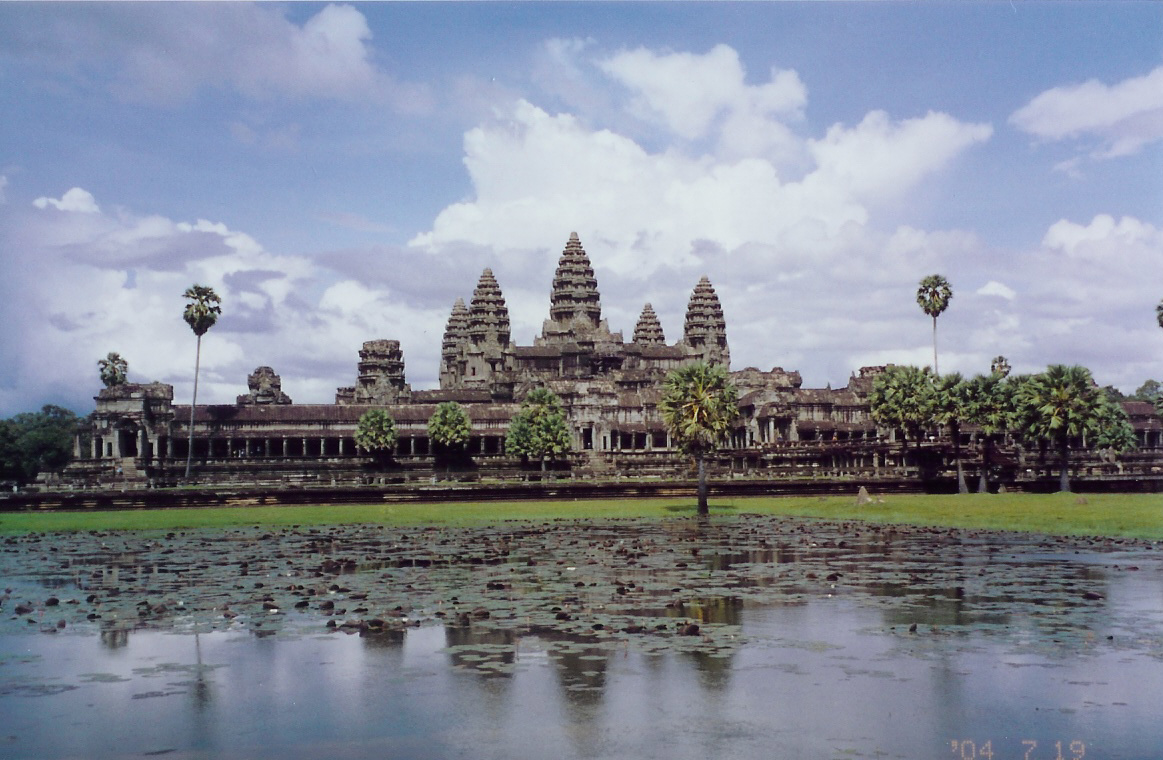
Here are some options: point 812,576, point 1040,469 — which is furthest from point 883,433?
point 812,576

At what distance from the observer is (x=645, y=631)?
22828 mm

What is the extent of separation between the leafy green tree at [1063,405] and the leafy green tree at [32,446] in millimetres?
90959

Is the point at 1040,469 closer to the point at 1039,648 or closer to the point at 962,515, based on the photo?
the point at 962,515

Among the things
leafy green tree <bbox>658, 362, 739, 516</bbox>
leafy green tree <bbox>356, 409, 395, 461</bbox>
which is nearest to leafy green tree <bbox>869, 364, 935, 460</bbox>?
leafy green tree <bbox>658, 362, 739, 516</bbox>

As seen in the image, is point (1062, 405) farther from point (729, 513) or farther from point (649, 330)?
point (649, 330)

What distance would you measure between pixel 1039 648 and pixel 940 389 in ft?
200

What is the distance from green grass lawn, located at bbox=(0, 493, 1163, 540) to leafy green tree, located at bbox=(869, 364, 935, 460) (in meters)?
9.88

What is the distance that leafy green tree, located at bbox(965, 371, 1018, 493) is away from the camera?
7675 cm

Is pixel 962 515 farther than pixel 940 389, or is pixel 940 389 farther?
pixel 940 389

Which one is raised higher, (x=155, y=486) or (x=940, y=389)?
(x=940, y=389)

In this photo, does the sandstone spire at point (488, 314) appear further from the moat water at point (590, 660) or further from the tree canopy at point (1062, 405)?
the moat water at point (590, 660)

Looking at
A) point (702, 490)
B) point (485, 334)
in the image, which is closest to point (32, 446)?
point (485, 334)

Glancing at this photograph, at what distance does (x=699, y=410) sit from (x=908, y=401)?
81.0 feet

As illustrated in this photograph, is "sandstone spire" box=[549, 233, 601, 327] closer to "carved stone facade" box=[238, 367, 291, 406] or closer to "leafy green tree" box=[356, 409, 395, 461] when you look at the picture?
"carved stone facade" box=[238, 367, 291, 406]
